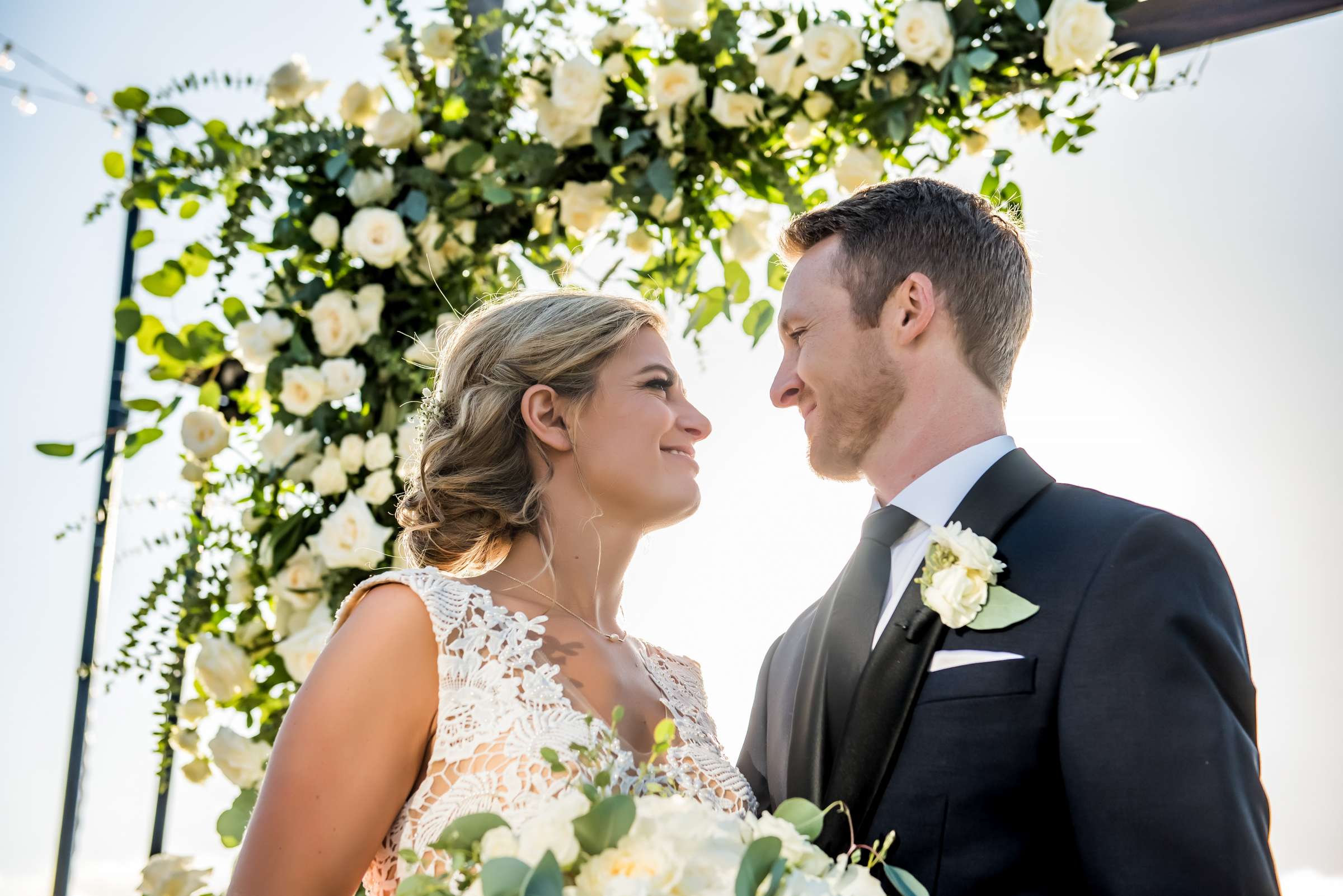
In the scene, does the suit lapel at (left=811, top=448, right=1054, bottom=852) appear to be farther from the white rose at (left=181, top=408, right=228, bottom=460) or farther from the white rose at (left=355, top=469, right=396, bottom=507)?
the white rose at (left=181, top=408, right=228, bottom=460)

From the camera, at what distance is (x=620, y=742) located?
6.41ft

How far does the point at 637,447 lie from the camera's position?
7.32 ft

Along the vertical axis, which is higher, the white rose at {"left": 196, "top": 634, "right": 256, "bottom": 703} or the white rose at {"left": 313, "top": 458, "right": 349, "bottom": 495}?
the white rose at {"left": 313, "top": 458, "right": 349, "bottom": 495}

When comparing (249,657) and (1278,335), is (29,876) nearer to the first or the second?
(249,657)

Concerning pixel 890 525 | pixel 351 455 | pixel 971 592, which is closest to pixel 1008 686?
pixel 971 592

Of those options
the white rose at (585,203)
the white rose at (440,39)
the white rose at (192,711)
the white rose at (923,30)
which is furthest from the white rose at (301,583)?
the white rose at (923,30)

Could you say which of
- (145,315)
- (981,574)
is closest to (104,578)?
(145,315)

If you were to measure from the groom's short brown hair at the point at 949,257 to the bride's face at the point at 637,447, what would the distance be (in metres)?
0.44

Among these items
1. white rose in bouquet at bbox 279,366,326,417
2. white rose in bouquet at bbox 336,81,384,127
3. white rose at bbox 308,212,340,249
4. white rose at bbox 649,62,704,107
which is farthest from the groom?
white rose in bouquet at bbox 336,81,384,127

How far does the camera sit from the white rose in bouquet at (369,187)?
8.74ft

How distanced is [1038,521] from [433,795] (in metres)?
1.07

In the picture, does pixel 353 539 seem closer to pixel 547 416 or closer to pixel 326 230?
pixel 547 416

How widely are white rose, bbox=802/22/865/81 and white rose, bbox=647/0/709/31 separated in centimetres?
25

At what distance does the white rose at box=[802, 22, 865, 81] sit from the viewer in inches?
95.6
